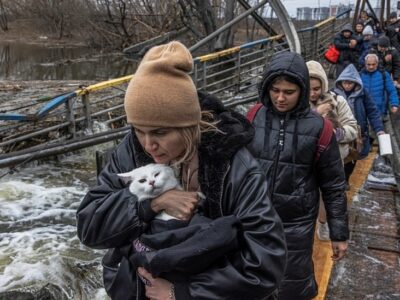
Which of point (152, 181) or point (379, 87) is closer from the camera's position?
point (152, 181)

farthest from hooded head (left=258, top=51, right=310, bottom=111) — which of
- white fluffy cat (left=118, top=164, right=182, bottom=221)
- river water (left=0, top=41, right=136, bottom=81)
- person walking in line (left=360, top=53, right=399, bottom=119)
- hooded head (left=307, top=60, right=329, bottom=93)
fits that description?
river water (left=0, top=41, right=136, bottom=81)

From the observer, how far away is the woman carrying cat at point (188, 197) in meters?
1.32

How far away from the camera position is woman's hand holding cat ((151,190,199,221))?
1.38 m

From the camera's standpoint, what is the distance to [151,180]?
1.42 metres

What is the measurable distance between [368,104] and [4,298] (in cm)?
Answer: 389

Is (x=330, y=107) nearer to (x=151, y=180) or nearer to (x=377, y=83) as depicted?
(x=151, y=180)

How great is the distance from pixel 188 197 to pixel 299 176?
120 centimetres

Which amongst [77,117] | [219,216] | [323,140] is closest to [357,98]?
[323,140]

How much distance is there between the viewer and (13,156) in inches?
157

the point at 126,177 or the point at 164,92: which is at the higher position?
the point at 164,92

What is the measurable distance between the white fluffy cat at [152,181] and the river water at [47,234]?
9.55ft

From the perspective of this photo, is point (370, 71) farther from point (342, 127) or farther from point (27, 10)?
point (27, 10)

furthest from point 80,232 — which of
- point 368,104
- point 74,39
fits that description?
point 74,39

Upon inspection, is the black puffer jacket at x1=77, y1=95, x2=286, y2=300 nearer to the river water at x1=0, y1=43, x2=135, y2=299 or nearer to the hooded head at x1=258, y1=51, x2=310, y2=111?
the hooded head at x1=258, y1=51, x2=310, y2=111
